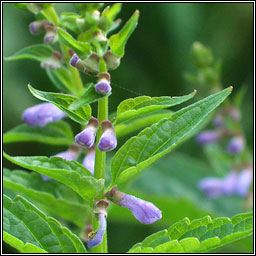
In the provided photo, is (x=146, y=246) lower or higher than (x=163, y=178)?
lower

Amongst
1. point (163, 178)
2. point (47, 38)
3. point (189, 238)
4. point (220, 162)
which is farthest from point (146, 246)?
point (163, 178)

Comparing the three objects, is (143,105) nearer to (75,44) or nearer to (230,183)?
(75,44)

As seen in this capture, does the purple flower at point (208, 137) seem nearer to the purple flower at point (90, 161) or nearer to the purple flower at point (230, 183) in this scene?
the purple flower at point (230, 183)

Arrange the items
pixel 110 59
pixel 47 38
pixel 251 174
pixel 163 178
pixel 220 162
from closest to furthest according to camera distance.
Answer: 1. pixel 110 59
2. pixel 47 38
3. pixel 251 174
4. pixel 220 162
5. pixel 163 178

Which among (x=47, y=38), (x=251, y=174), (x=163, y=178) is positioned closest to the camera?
(x=47, y=38)

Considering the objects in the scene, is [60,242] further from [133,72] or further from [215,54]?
[215,54]

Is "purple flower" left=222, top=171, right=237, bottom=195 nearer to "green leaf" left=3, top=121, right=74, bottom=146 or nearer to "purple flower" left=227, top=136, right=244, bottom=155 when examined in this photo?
"purple flower" left=227, top=136, right=244, bottom=155

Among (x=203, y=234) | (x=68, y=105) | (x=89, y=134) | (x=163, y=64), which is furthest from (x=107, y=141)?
(x=163, y=64)
